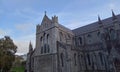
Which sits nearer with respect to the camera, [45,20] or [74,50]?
[74,50]

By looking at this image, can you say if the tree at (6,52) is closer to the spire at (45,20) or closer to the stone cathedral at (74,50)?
the stone cathedral at (74,50)

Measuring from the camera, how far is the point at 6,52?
125 ft

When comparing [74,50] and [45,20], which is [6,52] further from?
[74,50]

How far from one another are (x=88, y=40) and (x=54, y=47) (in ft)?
40.3

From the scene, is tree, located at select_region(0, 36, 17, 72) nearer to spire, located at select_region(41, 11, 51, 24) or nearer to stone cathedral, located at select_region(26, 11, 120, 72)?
stone cathedral, located at select_region(26, 11, 120, 72)

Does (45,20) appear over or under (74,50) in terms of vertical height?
over

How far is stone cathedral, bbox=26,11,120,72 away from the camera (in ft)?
92.3

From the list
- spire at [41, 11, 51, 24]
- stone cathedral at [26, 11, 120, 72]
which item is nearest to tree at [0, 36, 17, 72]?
stone cathedral at [26, 11, 120, 72]

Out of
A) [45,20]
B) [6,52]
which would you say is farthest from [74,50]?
[6,52]

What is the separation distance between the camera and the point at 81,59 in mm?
33031

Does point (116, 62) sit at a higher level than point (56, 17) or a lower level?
lower

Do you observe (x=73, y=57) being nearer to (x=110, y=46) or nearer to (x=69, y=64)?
(x=69, y=64)

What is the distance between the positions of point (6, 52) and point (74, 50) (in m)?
20.7

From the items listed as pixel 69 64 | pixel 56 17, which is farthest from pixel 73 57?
pixel 56 17
